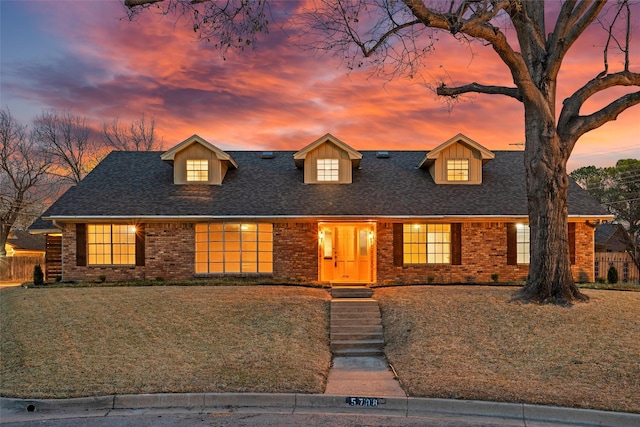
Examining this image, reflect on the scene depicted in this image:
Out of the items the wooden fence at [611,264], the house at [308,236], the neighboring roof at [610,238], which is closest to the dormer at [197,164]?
the house at [308,236]

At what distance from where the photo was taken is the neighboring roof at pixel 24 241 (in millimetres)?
47747

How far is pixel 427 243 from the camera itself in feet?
61.1

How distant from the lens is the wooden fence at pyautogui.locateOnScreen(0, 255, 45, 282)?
30094mm

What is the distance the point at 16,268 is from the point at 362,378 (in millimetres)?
29089

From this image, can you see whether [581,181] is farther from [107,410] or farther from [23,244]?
[23,244]

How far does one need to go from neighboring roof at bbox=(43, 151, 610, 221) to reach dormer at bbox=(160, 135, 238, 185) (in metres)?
0.36

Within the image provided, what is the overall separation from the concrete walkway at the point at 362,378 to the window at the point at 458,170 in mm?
11811

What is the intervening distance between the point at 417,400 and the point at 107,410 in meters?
4.68

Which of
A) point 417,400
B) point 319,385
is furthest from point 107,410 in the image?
point 417,400

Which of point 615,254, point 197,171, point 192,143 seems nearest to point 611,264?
point 615,254

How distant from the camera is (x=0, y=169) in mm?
39875

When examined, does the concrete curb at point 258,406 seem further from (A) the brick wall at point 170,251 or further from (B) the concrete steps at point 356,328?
(A) the brick wall at point 170,251

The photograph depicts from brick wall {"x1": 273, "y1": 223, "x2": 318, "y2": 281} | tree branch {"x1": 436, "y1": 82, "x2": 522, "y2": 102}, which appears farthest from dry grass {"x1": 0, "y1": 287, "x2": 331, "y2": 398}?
tree branch {"x1": 436, "y1": 82, "x2": 522, "y2": 102}

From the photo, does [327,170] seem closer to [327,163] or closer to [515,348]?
[327,163]
